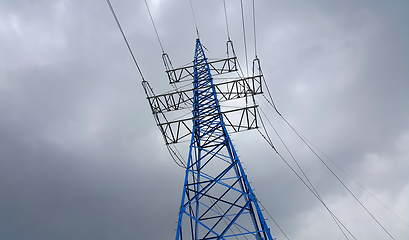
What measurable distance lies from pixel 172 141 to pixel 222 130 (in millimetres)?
3256

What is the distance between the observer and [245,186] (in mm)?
7098

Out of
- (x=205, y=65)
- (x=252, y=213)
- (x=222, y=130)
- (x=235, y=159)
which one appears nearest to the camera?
(x=252, y=213)

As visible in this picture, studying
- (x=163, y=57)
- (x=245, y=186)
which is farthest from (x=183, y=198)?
(x=163, y=57)

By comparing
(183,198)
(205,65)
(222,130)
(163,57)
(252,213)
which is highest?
(163,57)

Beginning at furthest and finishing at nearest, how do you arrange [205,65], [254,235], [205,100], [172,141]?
1. [205,65]
2. [205,100]
3. [172,141]
4. [254,235]

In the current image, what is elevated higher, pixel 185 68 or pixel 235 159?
pixel 185 68

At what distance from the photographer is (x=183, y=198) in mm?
6953

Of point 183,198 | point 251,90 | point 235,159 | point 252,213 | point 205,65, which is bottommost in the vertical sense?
point 252,213

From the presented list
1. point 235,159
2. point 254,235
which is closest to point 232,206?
point 254,235

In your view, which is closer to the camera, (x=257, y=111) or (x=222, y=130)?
(x=222, y=130)

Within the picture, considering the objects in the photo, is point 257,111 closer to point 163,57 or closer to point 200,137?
point 200,137

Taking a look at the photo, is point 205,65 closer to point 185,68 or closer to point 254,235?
point 185,68

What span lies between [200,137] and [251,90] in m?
4.21

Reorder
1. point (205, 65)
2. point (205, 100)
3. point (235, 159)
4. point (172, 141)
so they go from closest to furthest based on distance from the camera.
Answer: point (235, 159), point (172, 141), point (205, 100), point (205, 65)
